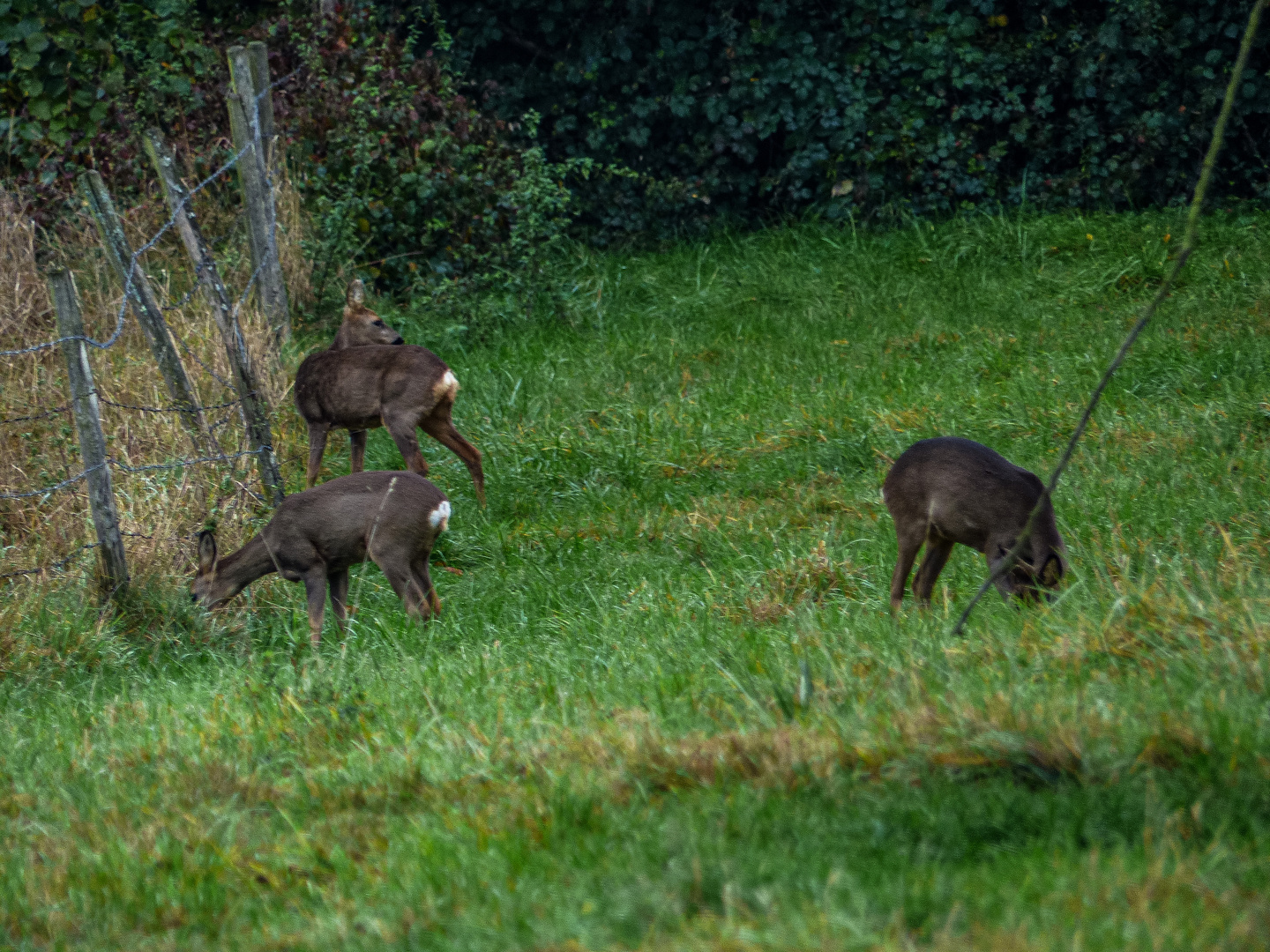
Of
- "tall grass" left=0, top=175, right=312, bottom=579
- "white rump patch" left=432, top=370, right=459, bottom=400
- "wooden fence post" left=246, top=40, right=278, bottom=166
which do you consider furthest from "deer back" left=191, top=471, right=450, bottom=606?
"wooden fence post" left=246, top=40, right=278, bottom=166

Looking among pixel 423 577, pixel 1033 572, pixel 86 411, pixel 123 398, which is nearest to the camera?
pixel 1033 572

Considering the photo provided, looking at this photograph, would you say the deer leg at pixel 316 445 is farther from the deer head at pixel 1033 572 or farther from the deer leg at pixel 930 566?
the deer head at pixel 1033 572

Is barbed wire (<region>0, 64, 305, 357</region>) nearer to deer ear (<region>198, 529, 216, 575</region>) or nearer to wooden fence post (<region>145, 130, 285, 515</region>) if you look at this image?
wooden fence post (<region>145, 130, 285, 515</region>)

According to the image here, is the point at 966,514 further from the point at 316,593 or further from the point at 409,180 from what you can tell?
the point at 409,180

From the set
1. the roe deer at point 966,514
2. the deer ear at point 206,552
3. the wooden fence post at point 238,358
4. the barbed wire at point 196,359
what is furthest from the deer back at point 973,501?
the barbed wire at point 196,359

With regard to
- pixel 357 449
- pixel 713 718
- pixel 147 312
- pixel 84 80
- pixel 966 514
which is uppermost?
pixel 84 80

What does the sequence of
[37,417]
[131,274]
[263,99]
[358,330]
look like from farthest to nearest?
[263,99]
[358,330]
[131,274]
[37,417]

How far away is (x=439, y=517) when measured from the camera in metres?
6.55

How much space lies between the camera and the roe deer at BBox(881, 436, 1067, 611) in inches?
206

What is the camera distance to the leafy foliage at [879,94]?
1291cm

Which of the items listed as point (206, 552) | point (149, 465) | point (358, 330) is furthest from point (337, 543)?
point (358, 330)

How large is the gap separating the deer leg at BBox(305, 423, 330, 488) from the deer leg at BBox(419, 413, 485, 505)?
2.02 feet

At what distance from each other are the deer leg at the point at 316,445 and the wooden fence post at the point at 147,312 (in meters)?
0.77

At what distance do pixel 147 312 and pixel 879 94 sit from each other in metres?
8.75
